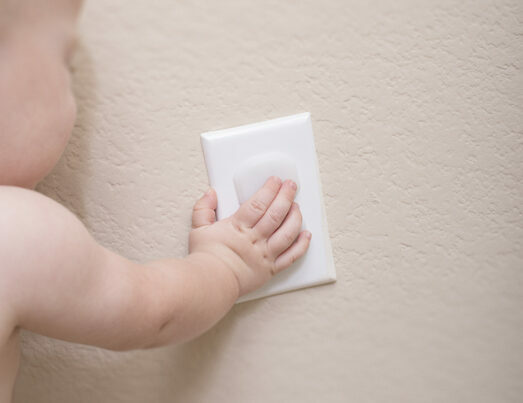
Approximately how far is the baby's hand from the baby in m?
0.03

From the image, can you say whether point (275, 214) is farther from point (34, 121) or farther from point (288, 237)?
point (34, 121)

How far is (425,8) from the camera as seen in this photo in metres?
0.50

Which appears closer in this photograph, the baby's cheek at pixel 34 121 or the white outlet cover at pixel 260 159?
Result: the baby's cheek at pixel 34 121

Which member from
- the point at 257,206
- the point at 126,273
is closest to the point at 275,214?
the point at 257,206

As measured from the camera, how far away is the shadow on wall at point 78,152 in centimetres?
49

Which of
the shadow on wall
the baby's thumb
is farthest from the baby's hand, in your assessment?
the shadow on wall

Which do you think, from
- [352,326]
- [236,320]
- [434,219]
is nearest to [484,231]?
[434,219]

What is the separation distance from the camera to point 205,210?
50cm

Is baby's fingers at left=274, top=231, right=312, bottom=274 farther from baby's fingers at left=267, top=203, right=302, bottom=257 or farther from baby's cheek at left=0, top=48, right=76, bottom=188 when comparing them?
baby's cheek at left=0, top=48, right=76, bottom=188

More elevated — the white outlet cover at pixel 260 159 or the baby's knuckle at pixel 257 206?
the white outlet cover at pixel 260 159

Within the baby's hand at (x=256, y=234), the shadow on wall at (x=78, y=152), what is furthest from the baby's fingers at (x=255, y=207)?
the shadow on wall at (x=78, y=152)

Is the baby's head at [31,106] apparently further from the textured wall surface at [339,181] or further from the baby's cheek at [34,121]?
the textured wall surface at [339,181]

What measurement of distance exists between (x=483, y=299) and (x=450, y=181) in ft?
0.43

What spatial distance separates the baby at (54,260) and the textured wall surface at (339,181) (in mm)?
102
